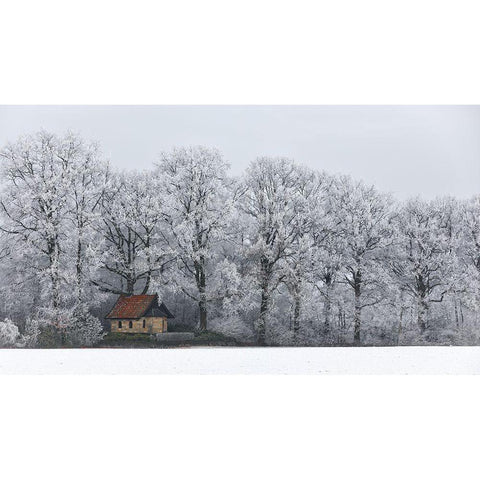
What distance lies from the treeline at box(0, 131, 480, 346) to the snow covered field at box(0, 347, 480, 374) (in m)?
0.79

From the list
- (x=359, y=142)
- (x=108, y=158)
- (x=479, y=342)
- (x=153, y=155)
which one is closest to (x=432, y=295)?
(x=479, y=342)

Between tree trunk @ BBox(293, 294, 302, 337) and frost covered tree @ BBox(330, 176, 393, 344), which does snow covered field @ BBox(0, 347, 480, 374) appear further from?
frost covered tree @ BBox(330, 176, 393, 344)

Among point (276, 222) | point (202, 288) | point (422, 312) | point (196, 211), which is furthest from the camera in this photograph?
point (422, 312)

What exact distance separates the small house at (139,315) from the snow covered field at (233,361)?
501 millimetres

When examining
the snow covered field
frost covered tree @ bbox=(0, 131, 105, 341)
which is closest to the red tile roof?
frost covered tree @ bbox=(0, 131, 105, 341)

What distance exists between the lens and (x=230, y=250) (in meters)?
13.2

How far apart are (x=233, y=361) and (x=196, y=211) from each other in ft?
10.6

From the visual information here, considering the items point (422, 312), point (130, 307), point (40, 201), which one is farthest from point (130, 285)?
point (422, 312)

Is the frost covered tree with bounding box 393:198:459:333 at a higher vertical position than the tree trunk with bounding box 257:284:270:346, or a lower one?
higher

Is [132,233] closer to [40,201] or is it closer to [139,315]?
[139,315]

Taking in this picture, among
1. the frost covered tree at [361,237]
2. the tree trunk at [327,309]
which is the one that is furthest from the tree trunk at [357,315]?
the tree trunk at [327,309]

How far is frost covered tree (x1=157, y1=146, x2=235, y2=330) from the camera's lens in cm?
1301

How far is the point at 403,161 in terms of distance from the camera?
13.2 metres

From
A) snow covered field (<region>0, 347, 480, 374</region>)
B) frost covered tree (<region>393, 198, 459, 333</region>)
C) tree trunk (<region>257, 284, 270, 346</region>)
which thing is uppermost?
frost covered tree (<region>393, 198, 459, 333</region>)
